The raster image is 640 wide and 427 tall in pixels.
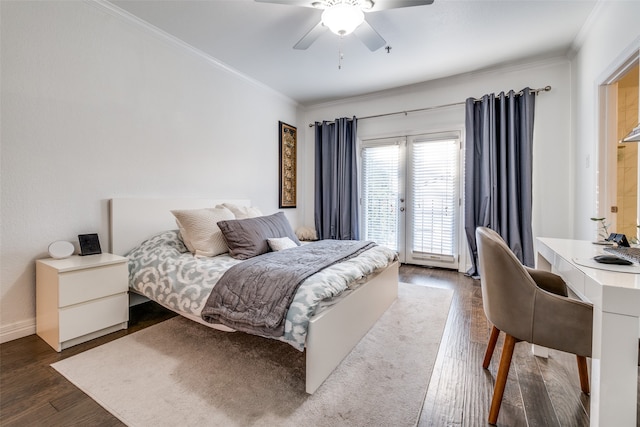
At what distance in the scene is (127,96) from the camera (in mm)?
2637

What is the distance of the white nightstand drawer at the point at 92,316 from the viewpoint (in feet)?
6.20

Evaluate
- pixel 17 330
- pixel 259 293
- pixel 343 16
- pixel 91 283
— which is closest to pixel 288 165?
pixel 343 16

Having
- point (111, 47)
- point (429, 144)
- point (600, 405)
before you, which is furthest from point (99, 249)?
point (429, 144)

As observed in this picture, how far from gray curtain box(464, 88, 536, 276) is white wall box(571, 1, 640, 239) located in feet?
1.40

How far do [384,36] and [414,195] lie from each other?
2.20 meters

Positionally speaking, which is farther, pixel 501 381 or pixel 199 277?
pixel 199 277

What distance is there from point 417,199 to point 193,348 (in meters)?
3.47

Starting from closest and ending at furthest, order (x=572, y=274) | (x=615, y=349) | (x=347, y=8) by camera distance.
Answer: (x=615, y=349) < (x=572, y=274) < (x=347, y=8)

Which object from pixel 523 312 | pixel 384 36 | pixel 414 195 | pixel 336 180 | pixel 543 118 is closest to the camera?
pixel 523 312

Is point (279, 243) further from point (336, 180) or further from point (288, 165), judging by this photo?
point (288, 165)

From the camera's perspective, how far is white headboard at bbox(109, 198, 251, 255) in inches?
98.4

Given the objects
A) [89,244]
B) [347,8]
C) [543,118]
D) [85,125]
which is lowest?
[89,244]

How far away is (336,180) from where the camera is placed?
465 cm

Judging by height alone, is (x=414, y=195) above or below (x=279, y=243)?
above
